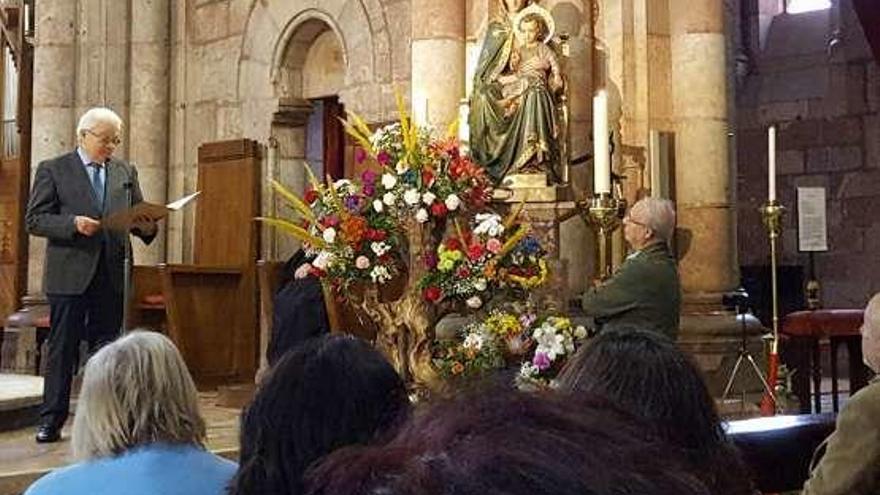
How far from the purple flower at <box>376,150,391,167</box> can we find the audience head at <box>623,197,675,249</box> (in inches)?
35.8

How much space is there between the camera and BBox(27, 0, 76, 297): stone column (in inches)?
390

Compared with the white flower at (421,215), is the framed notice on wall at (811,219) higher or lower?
higher

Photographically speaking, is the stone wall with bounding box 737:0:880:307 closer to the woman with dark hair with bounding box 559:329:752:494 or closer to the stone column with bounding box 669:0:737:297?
the stone column with bounding box 669:0:737:297

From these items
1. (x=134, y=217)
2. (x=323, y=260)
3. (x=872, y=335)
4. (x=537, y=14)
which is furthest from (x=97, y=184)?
(x=872, y=335)

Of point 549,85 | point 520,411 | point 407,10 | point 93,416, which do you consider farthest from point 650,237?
point 407,10

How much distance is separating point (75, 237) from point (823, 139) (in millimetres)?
8122

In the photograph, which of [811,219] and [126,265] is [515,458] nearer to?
[126,265]

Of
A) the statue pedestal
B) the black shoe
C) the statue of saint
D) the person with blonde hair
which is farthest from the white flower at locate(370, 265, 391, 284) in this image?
the statue of saint

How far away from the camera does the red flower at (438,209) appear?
4.21 metres

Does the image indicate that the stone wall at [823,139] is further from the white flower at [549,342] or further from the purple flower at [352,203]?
the purple flower at [352,203]

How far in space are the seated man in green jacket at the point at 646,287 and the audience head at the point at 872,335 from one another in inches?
54.9

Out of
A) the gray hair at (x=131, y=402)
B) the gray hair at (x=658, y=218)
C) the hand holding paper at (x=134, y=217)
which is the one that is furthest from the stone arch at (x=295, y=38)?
the gray hair at (x=131, y=402)

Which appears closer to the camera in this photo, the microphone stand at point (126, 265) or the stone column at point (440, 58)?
the microphone stand at point (126, 265)

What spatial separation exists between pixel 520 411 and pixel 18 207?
1068 cm
